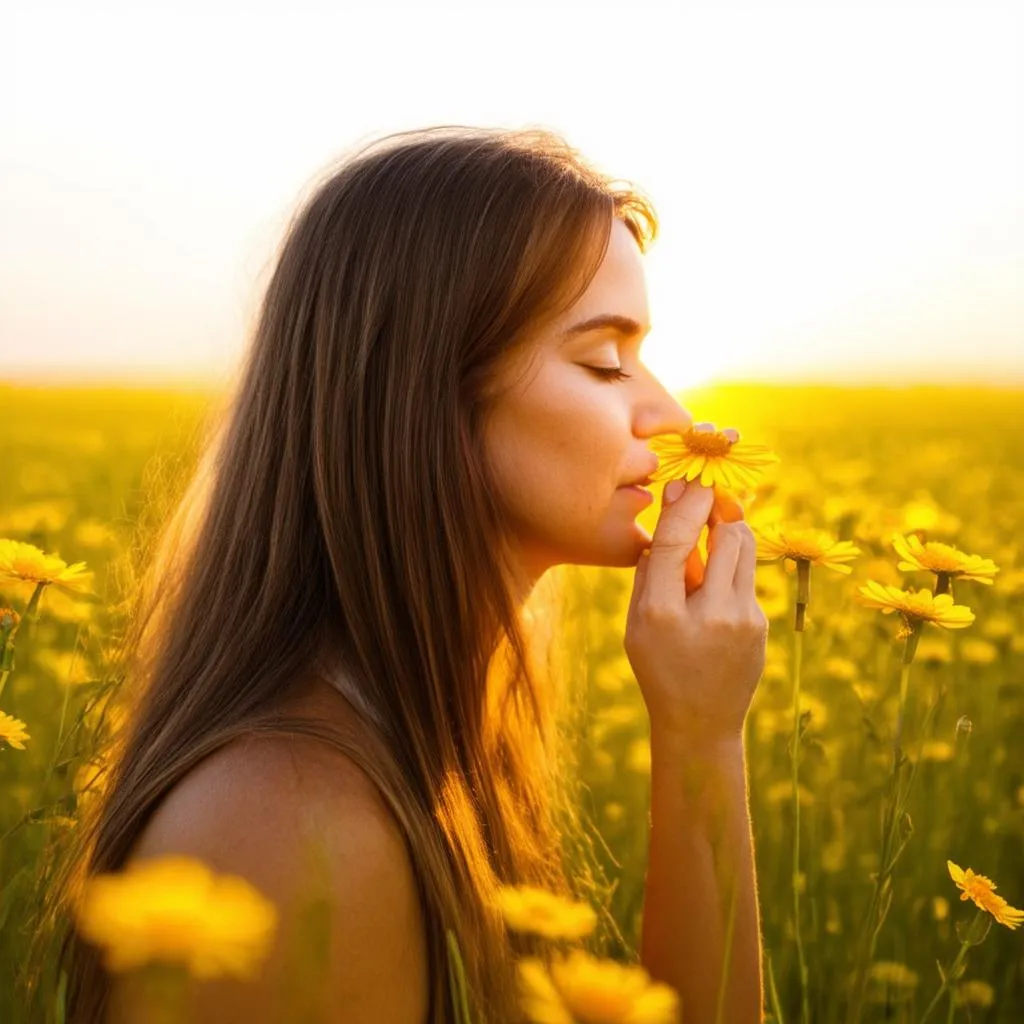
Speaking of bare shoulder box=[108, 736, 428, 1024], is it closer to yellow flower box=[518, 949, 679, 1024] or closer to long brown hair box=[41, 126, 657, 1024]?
long brown hair box=[41, 126, 657, 1024]

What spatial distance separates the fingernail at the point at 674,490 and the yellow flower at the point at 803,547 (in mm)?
122

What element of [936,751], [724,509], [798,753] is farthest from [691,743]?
[936,751]

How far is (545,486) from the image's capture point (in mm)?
1534

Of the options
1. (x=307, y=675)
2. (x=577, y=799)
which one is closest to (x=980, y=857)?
(x=577, y=799)

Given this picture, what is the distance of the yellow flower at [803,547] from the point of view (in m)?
1.59

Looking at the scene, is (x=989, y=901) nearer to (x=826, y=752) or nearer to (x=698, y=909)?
(x=698, y=909)

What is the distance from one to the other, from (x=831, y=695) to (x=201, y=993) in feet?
8.54

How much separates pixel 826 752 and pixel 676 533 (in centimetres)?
52

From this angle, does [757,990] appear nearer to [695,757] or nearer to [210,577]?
[695,757]

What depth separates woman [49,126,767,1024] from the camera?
130 cm

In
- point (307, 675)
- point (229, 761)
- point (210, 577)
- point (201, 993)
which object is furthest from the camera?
point (210, 577)

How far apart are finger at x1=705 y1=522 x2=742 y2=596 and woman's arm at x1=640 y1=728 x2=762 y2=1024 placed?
21 cm

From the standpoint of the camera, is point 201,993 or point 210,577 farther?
point 210,577

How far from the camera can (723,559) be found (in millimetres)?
1543
